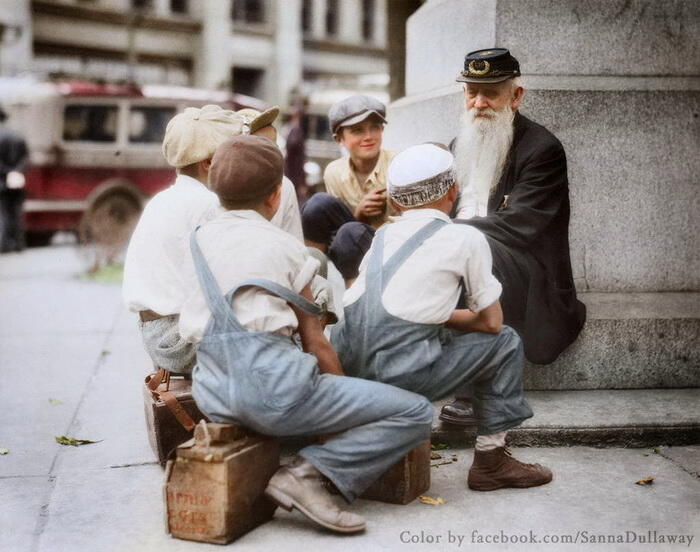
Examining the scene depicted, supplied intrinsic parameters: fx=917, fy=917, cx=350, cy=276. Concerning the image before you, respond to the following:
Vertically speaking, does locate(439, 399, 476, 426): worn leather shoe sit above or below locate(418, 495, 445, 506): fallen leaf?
above

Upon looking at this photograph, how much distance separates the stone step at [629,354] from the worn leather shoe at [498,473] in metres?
1.08

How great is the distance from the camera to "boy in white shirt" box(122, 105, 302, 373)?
391 centimetres

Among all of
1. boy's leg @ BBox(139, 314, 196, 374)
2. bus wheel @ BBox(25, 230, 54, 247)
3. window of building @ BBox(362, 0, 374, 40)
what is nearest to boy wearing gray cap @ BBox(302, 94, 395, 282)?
boy's leg @ BBox(139, 314, 196, 374)

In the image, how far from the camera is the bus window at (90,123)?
1398cm

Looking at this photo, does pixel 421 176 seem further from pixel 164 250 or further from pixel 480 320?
pixel 164 250

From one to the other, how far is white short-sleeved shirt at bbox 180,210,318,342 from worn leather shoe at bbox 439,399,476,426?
1.21m

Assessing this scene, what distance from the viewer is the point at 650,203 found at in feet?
16.4

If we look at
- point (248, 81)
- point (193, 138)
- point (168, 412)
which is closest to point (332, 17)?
point (248, 81)

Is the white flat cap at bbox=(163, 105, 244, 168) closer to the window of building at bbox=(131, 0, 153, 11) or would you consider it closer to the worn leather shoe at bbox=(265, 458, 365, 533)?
the worn leather shoe at bbox=(265, 458, 365, 533)

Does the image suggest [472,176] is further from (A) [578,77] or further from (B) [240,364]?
(B) [240,364]

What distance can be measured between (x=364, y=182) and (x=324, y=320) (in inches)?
62.3

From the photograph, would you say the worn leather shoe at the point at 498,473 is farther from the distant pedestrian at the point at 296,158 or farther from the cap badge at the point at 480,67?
the distant pedestrian at the point at 296,158

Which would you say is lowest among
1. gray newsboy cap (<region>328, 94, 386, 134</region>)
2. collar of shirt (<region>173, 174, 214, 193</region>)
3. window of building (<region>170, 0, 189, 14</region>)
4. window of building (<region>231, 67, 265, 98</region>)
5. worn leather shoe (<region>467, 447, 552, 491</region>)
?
worn leather shoe (<region>467, 447, 552, 491</region>)

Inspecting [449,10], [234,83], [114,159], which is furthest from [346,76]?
[449,10]
